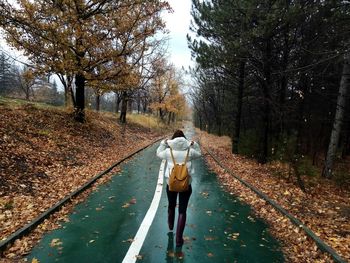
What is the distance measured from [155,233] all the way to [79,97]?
52.2 feet

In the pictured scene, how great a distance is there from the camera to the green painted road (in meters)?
5.67

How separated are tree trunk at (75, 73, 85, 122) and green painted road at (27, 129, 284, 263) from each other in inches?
453

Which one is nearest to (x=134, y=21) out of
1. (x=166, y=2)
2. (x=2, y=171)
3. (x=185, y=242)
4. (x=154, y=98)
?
(x=166, y=2)

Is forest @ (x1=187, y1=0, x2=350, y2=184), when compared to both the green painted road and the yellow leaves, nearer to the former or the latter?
the green painted road

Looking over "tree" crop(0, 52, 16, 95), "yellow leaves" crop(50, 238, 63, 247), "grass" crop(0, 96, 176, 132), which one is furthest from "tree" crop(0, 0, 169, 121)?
"tree" crop(0, 52, 16, 95)

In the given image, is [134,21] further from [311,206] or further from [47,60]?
[311,206]

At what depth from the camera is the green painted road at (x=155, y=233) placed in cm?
567

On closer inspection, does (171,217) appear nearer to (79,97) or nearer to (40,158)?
(40,158)

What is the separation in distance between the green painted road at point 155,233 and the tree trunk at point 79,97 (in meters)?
11.5

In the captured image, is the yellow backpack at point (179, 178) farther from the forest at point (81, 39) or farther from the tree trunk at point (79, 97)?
the tree trunk at point (79, 97)

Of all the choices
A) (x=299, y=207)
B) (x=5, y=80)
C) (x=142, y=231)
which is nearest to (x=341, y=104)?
(x=299, y=207)

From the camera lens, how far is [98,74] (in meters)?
19.9

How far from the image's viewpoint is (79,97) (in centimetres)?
2086

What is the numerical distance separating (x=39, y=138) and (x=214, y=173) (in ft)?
26.1
